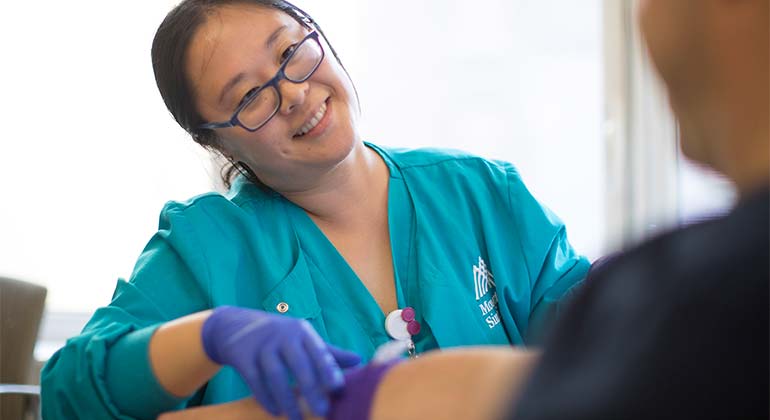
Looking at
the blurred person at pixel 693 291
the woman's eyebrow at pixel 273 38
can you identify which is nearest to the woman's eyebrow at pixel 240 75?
the woman's eyebrow at pixel 273 38

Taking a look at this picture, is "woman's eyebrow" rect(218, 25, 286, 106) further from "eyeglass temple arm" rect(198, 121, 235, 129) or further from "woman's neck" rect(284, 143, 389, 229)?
"woman's neck" rect(284, 143, 389, 229)

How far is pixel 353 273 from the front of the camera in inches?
57.4

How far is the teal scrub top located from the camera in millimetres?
1373

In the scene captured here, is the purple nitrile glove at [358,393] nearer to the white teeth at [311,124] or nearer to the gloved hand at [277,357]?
the gloved hand at [277,357]

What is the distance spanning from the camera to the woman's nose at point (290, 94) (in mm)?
1432

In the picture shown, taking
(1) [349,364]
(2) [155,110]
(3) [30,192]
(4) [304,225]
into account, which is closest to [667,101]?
(1) [349,364]

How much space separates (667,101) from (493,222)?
34.8 inches

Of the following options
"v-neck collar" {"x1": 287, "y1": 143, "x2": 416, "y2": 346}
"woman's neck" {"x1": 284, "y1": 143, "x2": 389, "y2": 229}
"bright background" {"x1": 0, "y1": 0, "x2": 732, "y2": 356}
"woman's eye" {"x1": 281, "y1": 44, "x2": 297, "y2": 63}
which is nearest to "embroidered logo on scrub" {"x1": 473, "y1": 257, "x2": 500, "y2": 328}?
"v-neck collar" {"x1": 287, "y1": 143, "x2": 416, "y2": 346}

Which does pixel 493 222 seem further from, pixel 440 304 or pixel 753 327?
pixel 753 327

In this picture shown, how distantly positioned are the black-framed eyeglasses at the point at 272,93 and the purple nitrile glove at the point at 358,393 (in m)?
0.63

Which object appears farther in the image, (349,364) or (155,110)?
(155,110)

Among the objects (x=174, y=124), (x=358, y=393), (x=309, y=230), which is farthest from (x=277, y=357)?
(x=174, y=124)

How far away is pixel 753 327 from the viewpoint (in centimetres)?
52

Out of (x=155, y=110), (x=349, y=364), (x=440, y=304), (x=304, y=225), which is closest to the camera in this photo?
(x=349, y=364)
